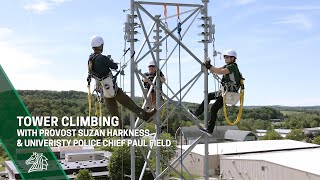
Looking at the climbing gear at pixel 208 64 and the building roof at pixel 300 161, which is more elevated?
the climbing gear at pixel 208 64

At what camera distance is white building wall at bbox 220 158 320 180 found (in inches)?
889

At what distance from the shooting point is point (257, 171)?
88.1 ft

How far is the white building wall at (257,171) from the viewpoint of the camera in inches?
889

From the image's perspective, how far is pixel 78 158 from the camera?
4291cm

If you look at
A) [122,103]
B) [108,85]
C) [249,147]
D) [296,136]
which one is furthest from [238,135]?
[108,85]

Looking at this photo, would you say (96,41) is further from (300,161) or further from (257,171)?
(257,171)

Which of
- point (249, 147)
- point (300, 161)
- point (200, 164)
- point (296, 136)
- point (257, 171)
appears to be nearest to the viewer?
point (300, 161)

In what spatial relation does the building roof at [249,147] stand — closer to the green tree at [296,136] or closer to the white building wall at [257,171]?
the white building wall at [257,171]

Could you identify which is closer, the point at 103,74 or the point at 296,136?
the point at 103,74

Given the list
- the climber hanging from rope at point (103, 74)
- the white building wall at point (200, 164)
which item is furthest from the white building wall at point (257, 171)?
the climber hanging from rope at point (103, 74)

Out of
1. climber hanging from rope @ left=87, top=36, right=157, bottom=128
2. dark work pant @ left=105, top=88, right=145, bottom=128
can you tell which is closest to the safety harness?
dark work pant @ left=105, top=88, right=145, bottom=128

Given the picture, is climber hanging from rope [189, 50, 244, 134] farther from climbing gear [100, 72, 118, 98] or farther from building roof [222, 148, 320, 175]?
building roof [222, 148, 320, 175]

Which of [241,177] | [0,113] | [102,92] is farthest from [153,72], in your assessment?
[0,113]

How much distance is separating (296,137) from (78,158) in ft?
129
